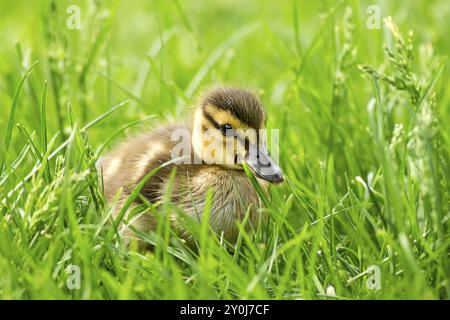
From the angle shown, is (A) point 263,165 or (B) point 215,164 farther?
(B) point 215,164

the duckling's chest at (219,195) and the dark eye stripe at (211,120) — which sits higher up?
the dark eye stripe at (211,120)

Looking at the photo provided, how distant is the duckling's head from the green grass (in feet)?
0.30

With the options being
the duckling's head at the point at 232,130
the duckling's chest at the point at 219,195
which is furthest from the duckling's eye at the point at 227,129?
the duckling's chest at the point at 219,195

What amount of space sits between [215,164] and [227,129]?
0.12 metres

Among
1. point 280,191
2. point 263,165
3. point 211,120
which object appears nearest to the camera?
point 263,165

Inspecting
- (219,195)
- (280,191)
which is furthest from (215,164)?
(280,191)

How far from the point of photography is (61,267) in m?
1.82

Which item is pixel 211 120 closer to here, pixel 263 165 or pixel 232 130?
pixel 232 130

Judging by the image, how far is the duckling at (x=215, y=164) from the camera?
2246 mm

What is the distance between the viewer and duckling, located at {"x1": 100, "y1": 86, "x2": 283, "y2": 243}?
2.25 meters

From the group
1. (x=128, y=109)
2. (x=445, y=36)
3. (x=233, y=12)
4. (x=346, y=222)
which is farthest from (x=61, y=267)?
(x=233, y=12)

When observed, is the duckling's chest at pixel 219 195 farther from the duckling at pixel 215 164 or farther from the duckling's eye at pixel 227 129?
the duckling's eye at pixel 227 129

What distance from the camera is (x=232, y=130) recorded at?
2.27m

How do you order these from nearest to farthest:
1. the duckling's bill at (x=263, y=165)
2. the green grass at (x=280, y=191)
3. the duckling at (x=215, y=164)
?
the green grass at (x=280, y=191) → the duckling's bill at (x=263, y=165) → the duckling at (x=215, y=164)
